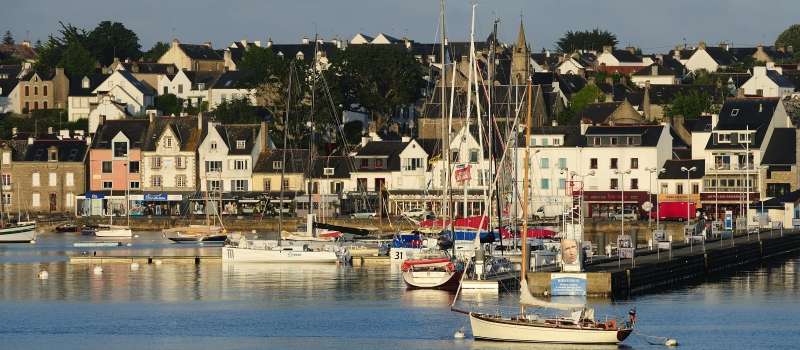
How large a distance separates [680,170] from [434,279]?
48.3 metres

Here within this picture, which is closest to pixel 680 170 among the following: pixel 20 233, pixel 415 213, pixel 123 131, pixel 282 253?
pixel 415 213

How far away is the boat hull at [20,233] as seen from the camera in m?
105

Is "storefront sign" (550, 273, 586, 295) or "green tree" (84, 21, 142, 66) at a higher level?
"green tree" (84, 21, 142, 66)

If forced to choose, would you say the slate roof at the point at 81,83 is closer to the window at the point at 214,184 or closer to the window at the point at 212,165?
the window at the point at 212,165

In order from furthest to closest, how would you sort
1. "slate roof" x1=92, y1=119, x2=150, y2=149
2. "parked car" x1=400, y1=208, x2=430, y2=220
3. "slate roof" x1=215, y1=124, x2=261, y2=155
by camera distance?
"slate roof" x1=92, y1=119, x2=150, y2=149 < "slate roof" x1=215, y1=124, x2=261, y2=155 < "parked car" x1=400, y1=208, x2=430, y2=220

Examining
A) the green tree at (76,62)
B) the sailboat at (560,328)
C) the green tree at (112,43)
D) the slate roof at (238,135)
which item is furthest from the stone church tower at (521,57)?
the sailboat at (560,328)

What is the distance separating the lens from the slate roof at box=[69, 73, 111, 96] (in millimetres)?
151625

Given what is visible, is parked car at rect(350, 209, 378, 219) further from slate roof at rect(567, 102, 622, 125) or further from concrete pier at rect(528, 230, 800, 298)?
concrete pier at rect(528, 230, 800, 298)

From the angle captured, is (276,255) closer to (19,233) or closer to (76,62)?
(19,233)

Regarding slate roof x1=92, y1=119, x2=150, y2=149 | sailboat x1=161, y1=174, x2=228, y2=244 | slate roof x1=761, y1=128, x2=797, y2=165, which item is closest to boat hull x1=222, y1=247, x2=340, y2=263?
sailboat x1=161, y1=174, x2=228, y2=244

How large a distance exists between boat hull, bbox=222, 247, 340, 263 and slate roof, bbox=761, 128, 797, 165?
4130 cm

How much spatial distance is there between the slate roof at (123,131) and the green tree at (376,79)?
2072 centimetres

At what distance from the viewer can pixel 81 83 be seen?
15350cm

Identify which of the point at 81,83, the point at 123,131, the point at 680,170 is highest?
the point at 81,83
